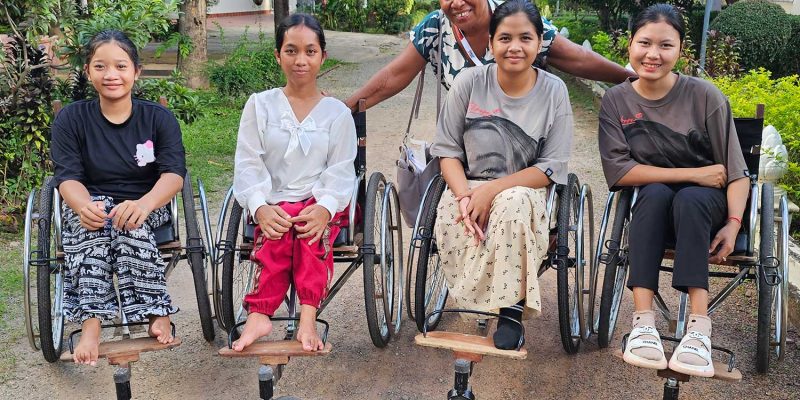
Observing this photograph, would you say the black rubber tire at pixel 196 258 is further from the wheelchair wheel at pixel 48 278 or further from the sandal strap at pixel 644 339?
the sandal strap at pixel 644 339

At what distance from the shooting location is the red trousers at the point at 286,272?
313 cm

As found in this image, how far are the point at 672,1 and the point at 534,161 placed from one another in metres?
10.5

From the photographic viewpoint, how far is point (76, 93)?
5051 millimetres

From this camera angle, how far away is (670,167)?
10.9ft

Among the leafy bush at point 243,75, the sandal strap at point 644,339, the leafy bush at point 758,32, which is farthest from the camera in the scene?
the leafy bush at point 758,32

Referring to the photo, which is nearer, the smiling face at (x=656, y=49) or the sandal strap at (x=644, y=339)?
the sandal strap at (x=644, y=339)

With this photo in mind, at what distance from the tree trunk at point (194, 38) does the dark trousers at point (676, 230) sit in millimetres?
7429

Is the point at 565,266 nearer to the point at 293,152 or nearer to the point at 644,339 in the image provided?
the point at 644,339

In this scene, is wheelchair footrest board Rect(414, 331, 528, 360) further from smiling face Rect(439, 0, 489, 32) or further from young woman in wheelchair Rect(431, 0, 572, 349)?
smiling face Rect(439, 0, 489, 32)

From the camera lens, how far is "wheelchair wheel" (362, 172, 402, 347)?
3.26m

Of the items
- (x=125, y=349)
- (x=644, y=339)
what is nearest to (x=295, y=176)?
(x=125, y=349)

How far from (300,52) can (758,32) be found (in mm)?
8375

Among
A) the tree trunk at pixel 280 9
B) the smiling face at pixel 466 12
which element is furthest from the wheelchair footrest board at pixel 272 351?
the tree trunk at pixel 280 9

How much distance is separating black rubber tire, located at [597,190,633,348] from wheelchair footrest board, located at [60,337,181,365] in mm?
1714
